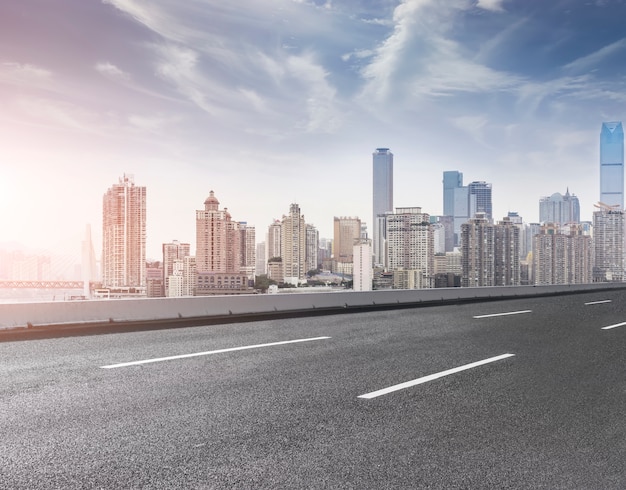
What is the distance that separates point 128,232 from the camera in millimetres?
80188

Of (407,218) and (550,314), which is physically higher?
(407,218)

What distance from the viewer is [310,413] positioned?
539 cm

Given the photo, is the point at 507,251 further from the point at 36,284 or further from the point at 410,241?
the point at 36,284

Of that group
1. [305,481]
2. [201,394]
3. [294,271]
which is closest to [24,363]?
[201,394]

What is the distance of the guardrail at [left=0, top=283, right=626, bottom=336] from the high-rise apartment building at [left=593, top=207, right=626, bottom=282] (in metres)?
56.2

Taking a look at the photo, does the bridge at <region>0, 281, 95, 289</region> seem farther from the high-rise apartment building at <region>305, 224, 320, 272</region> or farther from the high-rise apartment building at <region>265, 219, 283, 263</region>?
the high-rise apartment building at <region>265, 219, 283, 263</region>

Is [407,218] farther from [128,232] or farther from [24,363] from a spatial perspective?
[24,363]

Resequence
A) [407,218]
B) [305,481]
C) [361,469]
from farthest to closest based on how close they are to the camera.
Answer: [407,218], [361,469], [305,481]

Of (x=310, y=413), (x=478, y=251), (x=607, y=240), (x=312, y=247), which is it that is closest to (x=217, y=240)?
(x=312, y=247)

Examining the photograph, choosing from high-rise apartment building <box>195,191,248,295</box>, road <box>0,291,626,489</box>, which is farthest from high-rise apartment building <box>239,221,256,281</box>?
road <box>0,291,626,489</box>

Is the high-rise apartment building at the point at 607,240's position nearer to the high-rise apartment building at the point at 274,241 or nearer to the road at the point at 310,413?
the high-rise apartment building at the point at 274,241

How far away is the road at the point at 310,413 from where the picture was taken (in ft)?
12.8

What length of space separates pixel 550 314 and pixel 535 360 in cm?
810

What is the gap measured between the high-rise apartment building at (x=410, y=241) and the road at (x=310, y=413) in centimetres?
6360
